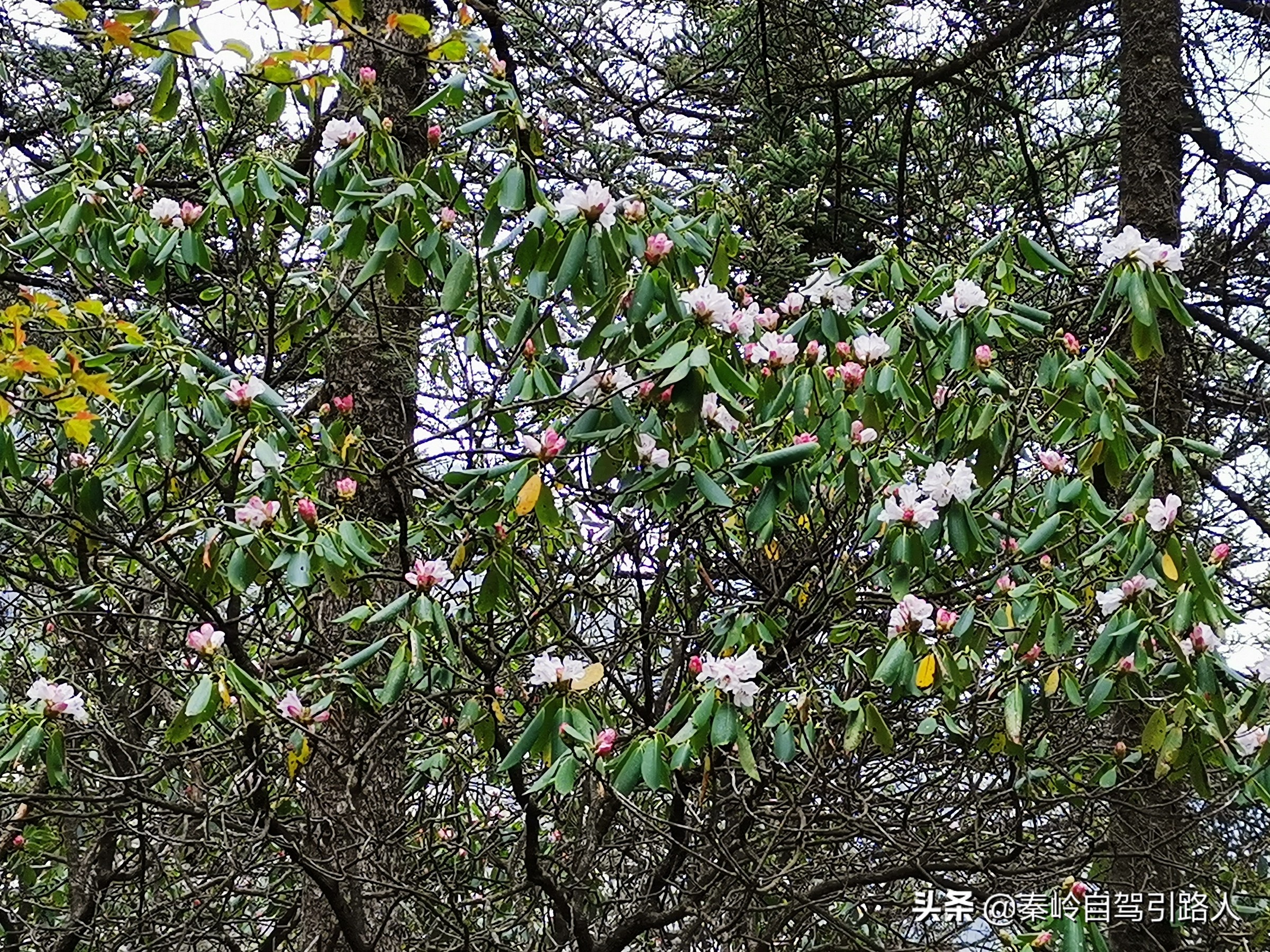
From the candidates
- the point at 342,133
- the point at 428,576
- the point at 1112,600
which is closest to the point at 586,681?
the point at 428,576

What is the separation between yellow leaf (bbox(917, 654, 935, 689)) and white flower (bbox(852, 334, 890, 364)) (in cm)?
71

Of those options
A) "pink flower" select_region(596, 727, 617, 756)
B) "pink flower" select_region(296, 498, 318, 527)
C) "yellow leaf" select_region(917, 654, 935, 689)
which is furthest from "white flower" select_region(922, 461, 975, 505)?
"pink flower" select_region(296, 498, 318, 527)

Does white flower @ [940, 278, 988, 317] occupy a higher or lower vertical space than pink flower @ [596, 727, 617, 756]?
higher

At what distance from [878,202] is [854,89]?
0.79m

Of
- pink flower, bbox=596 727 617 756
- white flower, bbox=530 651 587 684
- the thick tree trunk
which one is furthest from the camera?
the thick tree trunk

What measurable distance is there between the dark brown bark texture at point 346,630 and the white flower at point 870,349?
105 cm

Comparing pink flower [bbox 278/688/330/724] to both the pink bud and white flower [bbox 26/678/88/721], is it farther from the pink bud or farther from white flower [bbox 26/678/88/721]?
the pink bud

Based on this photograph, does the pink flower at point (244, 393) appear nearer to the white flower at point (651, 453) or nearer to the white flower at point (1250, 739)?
the white flower at point (651, 453)

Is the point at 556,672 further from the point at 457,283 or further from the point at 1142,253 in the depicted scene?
the point at 1142,253

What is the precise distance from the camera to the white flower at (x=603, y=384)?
91.7 inches

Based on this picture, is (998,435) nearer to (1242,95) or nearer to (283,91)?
(283,91)

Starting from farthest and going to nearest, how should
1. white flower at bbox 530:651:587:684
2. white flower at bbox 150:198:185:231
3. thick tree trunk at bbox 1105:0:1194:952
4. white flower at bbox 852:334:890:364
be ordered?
thick tree trunk at bbox 1105:0:1194:952
white flower at bbox 150:198:185:231
white flower at bbox 852:334:890:364
white flower at bbox 530:651:587:684

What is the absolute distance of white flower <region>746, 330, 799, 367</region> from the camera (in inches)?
100

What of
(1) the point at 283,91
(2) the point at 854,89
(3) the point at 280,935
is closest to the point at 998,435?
(1) the point at 283,91
